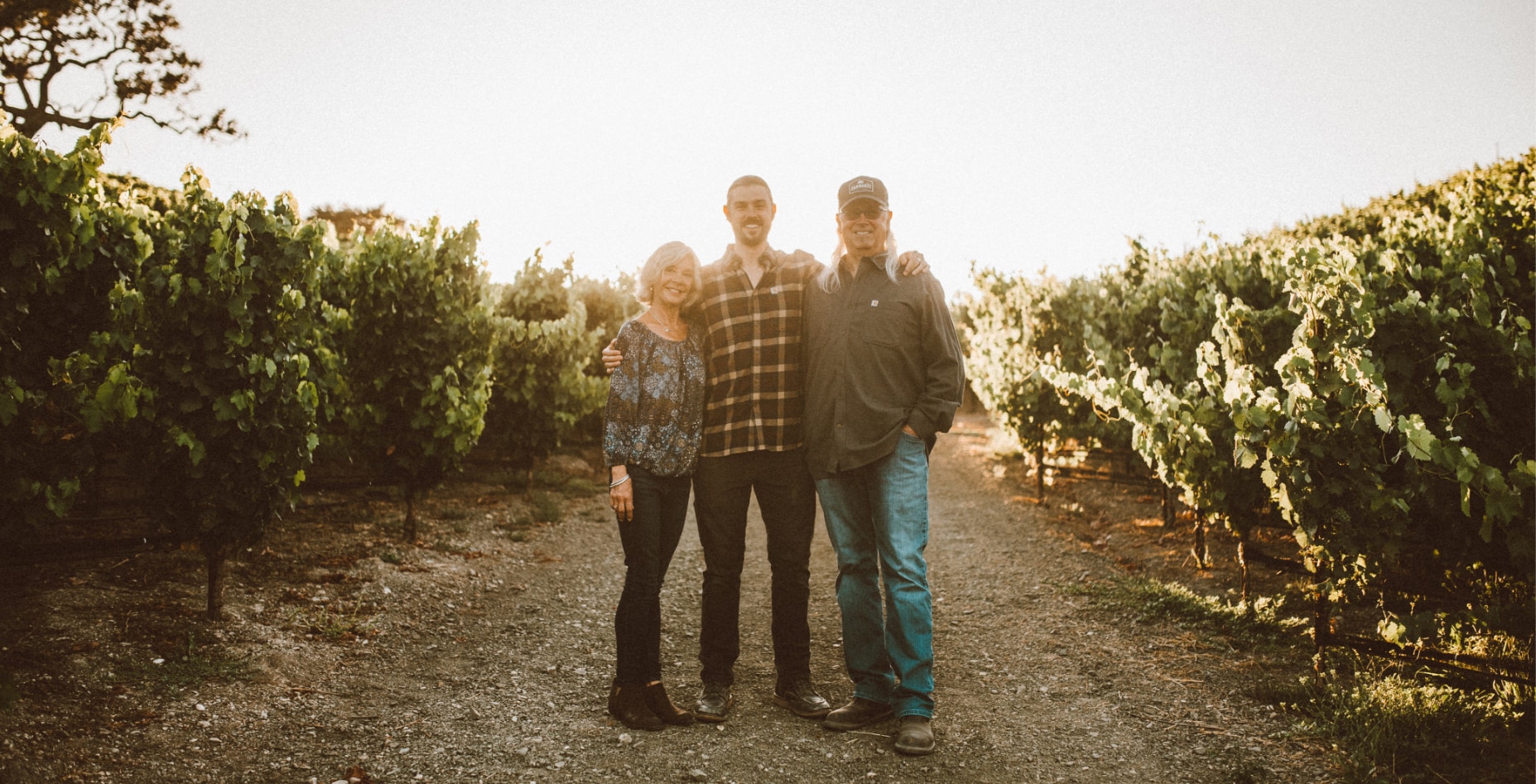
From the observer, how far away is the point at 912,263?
12.6 feet

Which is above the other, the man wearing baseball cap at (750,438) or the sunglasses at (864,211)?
the sunglasses at (864,211)

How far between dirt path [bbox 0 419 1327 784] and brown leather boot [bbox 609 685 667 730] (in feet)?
0.19

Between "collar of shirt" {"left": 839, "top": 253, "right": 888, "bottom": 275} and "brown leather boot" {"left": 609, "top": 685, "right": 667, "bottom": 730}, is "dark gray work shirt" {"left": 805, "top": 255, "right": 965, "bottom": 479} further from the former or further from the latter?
"brown leather boot" {"left": 609, "top": 685, "right": 667, "bottom": 730}

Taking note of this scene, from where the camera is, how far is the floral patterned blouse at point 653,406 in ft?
12.3

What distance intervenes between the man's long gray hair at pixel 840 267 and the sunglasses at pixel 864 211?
11cm

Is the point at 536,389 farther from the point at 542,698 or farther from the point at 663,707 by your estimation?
the point at 663,707

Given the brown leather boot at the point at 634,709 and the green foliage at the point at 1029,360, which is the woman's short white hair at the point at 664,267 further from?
the green foliage at the point at 1029,360

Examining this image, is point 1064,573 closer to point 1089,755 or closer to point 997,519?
point 997,519

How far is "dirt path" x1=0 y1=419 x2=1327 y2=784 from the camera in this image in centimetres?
338

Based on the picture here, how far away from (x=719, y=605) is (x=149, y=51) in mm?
18221

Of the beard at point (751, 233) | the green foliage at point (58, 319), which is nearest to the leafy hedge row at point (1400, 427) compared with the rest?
the beard at point (751, 233)

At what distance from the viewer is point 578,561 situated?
24.4ft

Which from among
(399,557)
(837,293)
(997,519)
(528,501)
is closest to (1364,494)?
(837,293)

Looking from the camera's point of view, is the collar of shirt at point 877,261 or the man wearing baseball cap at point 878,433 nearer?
the man wearing baseball cap at point 878,433
